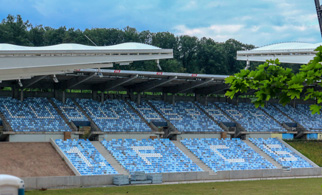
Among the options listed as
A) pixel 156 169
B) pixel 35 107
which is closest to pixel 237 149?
pixel 156 169

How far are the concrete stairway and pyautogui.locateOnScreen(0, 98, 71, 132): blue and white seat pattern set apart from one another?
114 inches

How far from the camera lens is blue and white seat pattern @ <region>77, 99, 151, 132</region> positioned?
162 ft

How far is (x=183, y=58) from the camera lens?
101 meters

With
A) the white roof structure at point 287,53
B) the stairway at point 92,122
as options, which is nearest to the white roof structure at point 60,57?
the white roof structure at point 287,53

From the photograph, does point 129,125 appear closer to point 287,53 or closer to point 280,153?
point 280,153

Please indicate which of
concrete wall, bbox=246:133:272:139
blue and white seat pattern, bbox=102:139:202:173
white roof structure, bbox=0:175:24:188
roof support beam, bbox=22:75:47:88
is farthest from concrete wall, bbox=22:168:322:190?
white roof structure, bbox=0:175:24:188

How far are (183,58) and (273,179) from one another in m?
59.5

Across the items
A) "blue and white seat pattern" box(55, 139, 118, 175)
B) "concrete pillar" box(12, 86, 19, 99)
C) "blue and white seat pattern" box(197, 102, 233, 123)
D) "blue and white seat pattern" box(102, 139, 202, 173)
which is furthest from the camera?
"blue and white seat pattern" box(197, 102, 233, 123)

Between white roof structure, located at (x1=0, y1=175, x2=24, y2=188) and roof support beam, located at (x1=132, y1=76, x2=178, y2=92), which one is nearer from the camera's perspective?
white roof structure, located at (x1=0, y1=175, x2=24, y2=188)

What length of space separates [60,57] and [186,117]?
2585cm

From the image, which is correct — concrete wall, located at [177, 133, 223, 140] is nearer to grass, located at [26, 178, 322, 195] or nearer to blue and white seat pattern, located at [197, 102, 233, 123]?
blue and white seat pattern, located at [197, 102, 233, 123]

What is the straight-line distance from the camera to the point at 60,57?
32219mm

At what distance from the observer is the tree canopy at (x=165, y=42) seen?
8969cm

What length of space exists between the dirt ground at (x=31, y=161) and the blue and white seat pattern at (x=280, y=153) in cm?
2066
